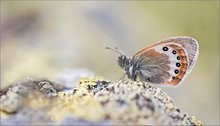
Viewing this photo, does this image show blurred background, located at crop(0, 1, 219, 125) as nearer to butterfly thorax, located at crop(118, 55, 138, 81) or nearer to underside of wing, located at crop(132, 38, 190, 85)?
butterfly thorax, located at crop(118, 55, 138, 81)

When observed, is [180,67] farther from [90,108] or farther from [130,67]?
[90,108]

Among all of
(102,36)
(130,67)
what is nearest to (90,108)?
(130,67)

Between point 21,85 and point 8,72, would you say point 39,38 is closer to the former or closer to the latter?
point 8,72

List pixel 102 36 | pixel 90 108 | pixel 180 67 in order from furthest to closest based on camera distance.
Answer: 1. pixel 102 36
2. pixel 180 67
3. pixel 90 108

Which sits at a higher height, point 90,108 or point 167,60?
point 167,60

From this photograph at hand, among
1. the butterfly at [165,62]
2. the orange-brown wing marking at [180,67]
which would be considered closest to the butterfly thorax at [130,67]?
the butterfly at [165,62]

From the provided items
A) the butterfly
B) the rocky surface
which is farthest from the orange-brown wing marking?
the rocky surface

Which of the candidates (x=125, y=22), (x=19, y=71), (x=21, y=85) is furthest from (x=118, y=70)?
(x=21, y=85)
